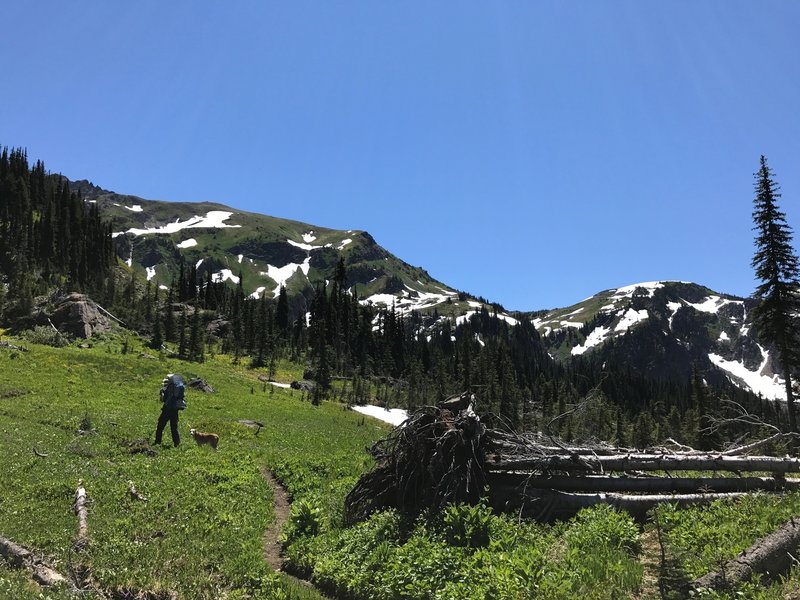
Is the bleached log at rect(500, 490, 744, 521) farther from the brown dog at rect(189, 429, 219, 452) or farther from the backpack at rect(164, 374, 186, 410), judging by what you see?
the brown dog at rect(189, 429, 219, 452)

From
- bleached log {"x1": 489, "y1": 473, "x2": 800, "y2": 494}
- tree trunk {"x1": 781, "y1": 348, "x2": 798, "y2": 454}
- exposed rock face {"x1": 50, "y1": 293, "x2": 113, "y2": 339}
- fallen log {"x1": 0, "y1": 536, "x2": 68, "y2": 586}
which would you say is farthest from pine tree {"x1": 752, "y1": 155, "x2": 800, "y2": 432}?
exposed rock face {"x1": 50, "y1": 293, "x2": 113, "y2": 339}

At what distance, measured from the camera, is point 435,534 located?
953 cm

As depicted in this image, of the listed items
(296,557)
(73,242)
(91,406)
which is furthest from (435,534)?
(73,242)

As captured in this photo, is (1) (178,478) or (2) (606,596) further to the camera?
(1) (178,478)

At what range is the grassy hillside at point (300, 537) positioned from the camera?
7430mm

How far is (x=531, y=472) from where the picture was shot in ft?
36.4

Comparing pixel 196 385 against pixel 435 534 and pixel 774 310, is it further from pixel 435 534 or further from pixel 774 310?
pixel 774 310

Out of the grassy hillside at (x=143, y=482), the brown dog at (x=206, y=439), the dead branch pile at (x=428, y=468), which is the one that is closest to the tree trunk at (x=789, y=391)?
the grassy hillside at (x=143, y=482)

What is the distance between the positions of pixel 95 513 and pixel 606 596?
1084cm

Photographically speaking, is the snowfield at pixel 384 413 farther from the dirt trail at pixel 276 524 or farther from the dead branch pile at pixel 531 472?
the dead branch pile at pixel 531 472

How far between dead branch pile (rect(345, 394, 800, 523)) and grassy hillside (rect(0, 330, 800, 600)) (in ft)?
2.25

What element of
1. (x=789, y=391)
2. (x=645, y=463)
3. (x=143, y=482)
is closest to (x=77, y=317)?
(x=143, y=482)

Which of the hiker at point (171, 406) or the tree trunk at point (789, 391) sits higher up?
the tree trunk at point (789, 391)

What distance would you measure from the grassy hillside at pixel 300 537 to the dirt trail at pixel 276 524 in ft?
0.93
